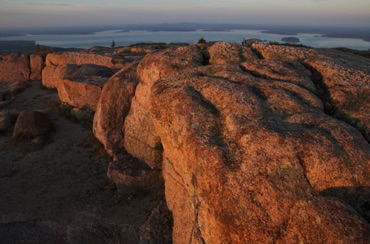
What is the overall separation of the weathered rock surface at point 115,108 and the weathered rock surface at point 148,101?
2.75 feet

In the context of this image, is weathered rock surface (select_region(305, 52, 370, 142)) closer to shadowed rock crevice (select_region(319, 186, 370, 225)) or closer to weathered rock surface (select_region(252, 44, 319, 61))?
weathered rock surface (select_region(252, 44, 319, 61))

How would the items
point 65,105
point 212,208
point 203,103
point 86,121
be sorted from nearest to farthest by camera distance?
point 212,208
point 203,103
point 86,121
point 65,105

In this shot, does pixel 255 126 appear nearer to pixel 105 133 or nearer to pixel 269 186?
pixel 269 186

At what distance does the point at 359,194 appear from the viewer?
7.19 m

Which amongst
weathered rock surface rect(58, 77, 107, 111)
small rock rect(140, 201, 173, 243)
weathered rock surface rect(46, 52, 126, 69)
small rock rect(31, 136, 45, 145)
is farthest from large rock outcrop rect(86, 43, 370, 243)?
weathered rock surface rect(46, 52, 126, 69)

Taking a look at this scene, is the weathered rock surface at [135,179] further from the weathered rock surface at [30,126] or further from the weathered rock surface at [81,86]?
the weathered rock surface at [81,86]

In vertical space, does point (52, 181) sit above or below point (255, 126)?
below

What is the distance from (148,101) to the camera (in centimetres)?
1538

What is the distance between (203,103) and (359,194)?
5562 millimetres

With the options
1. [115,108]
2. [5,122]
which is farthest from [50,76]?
[115,108]

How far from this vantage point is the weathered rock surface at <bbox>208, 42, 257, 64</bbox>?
13.6 metres

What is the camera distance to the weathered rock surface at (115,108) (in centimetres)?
1738

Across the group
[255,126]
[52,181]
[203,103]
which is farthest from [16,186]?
[255,126]

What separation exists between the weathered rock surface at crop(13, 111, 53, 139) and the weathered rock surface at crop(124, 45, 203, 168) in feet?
25.7
